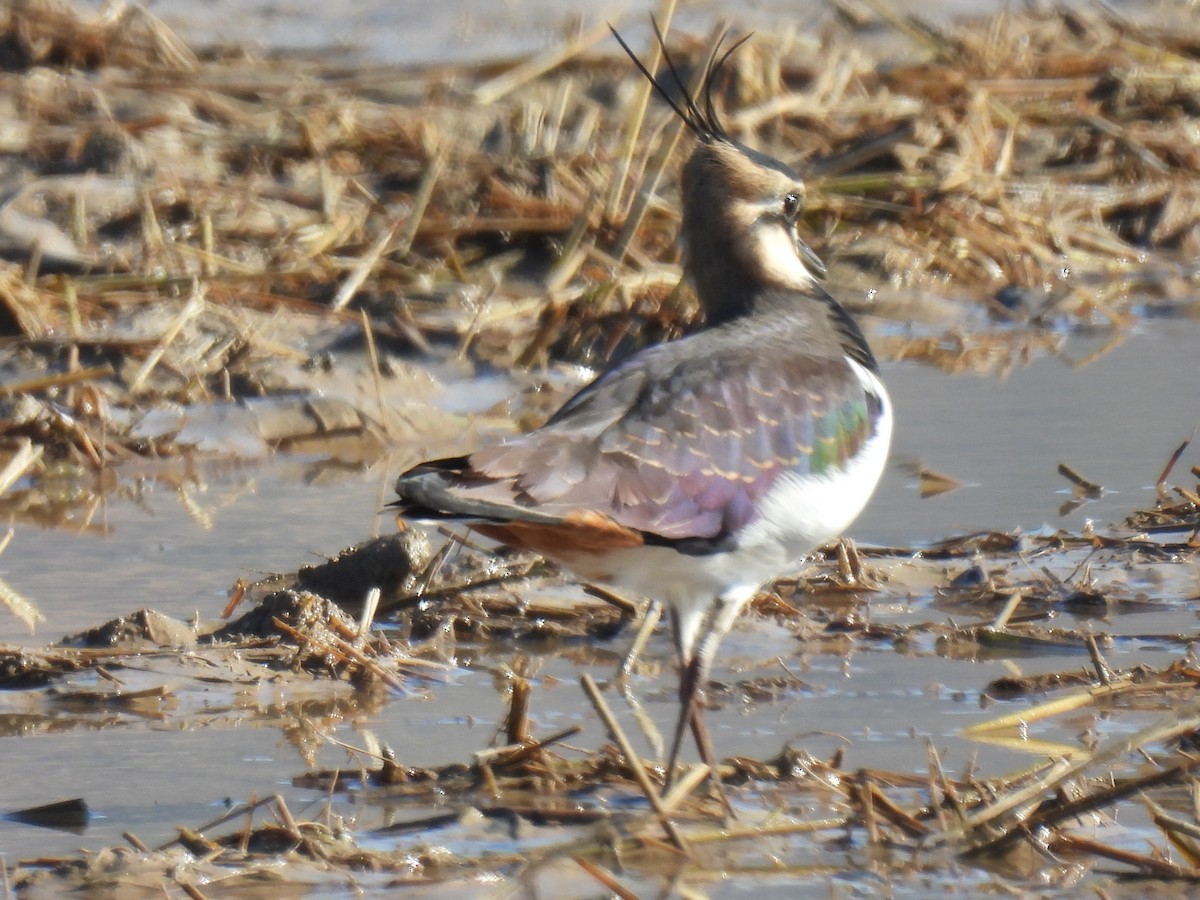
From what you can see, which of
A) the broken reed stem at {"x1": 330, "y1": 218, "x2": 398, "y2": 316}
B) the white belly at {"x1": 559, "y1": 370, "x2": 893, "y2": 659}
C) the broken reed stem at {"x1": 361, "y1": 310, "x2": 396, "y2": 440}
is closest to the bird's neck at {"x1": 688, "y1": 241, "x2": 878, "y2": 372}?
the white belly at {"x1": 559, "y1": 370, "x2": 893, "y2": 659}

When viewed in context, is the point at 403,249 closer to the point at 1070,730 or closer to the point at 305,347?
the point at 305,347

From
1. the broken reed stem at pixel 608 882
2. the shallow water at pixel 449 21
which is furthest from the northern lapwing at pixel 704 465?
the shallow water at pixel 449 21

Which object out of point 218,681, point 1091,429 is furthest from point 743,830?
point 1091,429

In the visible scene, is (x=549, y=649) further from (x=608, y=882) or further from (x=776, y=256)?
(x=608, y=882)

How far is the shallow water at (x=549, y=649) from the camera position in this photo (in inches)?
142

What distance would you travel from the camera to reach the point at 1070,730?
12.1ft

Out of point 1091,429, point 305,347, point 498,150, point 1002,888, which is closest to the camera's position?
point 1002,888

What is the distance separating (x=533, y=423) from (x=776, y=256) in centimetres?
199

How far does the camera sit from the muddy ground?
10.4 feet

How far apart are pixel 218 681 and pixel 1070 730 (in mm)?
1620

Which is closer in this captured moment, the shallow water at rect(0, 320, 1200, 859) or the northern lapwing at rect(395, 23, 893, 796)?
the northern lapwing at rect(395, 23, 893, 796)

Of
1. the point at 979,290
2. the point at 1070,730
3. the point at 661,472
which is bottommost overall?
the point at 979,290

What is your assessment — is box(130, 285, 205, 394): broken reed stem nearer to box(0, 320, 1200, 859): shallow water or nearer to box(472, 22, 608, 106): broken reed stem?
box(0, 320, 1200, 859): shallow water

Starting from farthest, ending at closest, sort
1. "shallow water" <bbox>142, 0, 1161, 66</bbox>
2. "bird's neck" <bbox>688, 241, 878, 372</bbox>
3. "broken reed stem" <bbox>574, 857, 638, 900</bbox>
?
"shallow water" <bbox>142, 0, 1161, 66</bbox>
"bird's neck" <bbox>688, 241, 878, 372</bbox>
"broken reed stem" <bbox>574, 857, 638, 900</bbox>
